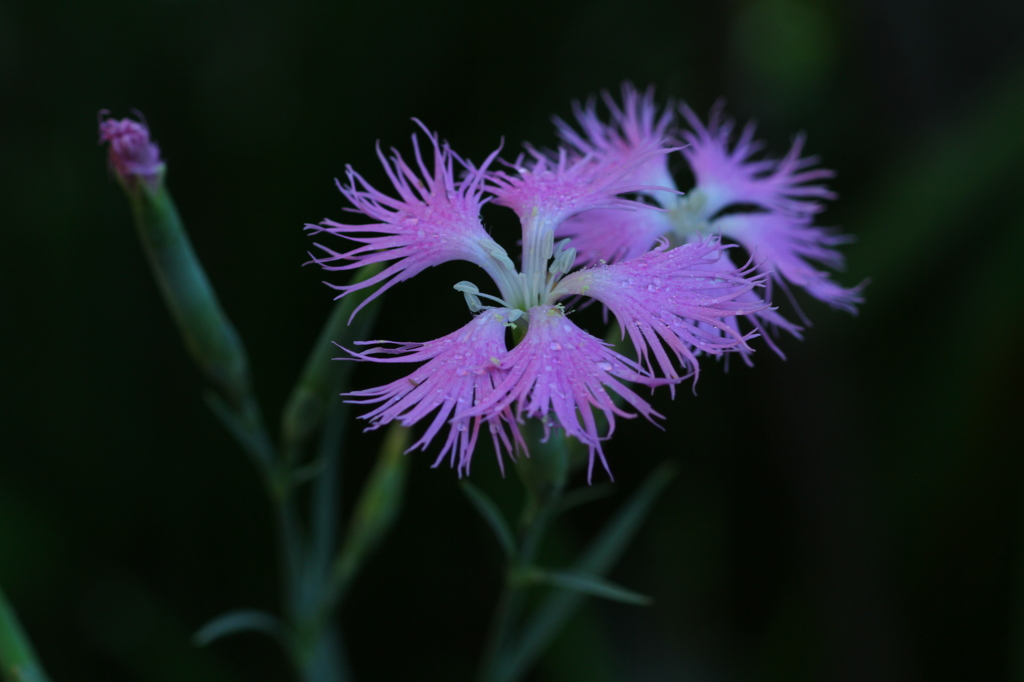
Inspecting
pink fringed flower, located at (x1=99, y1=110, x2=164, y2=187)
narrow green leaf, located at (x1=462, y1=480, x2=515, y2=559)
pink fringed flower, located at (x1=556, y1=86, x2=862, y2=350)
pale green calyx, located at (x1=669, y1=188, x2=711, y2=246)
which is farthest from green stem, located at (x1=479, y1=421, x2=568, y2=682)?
pink fringed flower, located at (x1=99, y1=110, x2=164, y2=187)

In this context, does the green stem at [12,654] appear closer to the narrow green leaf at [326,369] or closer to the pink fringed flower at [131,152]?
the narrow green leaf at [326,369]

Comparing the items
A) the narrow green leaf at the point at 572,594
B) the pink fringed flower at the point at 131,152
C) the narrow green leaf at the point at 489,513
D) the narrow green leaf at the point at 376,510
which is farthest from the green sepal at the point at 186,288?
the narrow green leaf at the point at 572,594

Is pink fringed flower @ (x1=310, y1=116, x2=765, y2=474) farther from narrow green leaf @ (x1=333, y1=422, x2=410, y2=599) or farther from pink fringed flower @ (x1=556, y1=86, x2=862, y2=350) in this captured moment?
narrow green leaf @ (x1=333, y1=422, x2=410, y2=599)

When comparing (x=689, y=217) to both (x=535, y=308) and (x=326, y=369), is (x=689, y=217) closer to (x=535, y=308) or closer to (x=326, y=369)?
(x=535, y=308)

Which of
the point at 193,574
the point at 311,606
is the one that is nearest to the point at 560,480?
the point at 311,606

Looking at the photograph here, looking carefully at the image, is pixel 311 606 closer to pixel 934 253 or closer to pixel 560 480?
pixel 560 480
